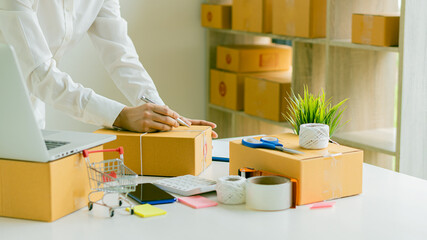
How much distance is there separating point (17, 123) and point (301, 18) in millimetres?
1986

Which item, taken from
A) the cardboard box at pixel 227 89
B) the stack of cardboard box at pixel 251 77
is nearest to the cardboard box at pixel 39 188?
the stack of cardboard box at pixel 251 77

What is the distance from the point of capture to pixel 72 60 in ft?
11.0

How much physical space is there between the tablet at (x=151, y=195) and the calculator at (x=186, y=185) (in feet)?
0.09

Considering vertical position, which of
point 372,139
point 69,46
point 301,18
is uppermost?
point 301,18

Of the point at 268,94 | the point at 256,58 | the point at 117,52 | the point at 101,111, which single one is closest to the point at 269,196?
the point at 101,111

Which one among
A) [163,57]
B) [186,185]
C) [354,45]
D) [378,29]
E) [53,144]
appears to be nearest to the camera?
[53,144]

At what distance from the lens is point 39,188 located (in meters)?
1.15

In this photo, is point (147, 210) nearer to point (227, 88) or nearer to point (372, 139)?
point (372, 139)

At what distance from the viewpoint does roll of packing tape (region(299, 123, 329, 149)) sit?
1321 mm

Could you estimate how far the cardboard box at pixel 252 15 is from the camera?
3.16 metres

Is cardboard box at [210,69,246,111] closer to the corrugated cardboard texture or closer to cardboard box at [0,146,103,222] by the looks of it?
the corrugated cardboard texture

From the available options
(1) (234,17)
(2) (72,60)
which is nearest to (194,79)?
(1) (234,17)

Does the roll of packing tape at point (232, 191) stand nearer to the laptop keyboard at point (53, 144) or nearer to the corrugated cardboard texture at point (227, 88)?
the laptop keyboard at point (53, 144)

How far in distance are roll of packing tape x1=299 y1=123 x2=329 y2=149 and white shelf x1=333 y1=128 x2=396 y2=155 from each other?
1.25m
